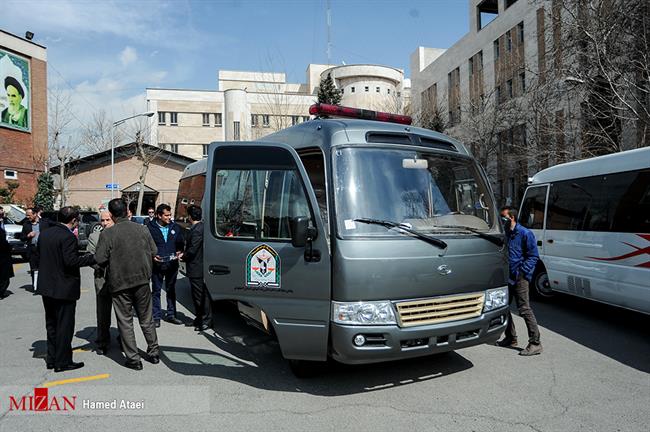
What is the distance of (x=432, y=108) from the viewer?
35.3 metres

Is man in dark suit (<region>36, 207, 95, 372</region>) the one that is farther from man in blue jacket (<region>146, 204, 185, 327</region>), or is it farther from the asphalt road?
man in blue jacket (<region>146, 204, 185, 327</region>)

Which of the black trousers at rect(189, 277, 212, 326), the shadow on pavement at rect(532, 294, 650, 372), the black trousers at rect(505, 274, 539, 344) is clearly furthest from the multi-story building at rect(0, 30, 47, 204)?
the black trousers at rect(505, 274, 539, 344)

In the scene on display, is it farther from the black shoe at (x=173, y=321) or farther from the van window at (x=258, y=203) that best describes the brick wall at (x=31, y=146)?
the van window at (x=258, y=203)

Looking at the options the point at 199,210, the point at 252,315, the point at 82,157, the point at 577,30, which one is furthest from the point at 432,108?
the point at 252,315

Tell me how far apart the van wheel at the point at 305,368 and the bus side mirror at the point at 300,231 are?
56.6 inches

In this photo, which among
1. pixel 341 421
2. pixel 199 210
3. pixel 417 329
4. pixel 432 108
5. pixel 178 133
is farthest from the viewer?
pixel 178 133

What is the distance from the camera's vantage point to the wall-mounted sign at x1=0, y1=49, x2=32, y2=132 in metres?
31.6

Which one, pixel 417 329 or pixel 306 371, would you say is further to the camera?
pixel 306 371

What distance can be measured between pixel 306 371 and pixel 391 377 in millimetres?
936

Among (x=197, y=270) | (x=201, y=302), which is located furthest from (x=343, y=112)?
(x=201, y=302)

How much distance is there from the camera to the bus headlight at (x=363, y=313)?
4.13m

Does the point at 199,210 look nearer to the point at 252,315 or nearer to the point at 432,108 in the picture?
the point at 252,315

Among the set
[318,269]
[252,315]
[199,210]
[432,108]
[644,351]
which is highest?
[432,108]

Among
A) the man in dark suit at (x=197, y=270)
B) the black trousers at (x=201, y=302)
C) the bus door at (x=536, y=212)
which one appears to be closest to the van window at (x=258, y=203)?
the man in dark suit at (x=197, y=270)
